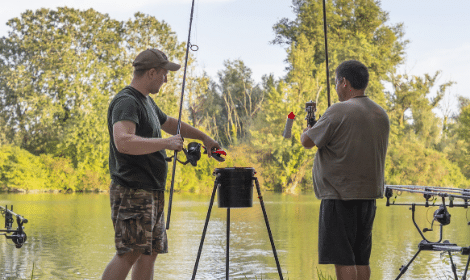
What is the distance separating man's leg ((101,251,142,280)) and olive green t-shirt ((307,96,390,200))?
0.94 m

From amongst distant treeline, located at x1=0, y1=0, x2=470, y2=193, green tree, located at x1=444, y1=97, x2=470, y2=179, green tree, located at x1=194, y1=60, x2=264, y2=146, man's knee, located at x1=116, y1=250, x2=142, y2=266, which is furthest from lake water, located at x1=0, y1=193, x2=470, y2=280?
green tree, located at x1=194, y1=60, x2=264, y2=146

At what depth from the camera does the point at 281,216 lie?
1353cm

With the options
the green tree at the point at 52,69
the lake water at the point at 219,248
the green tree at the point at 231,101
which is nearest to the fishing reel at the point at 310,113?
the lake water at the point at 219,248

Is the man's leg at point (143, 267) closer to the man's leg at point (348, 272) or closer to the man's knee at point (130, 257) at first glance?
the man's knee at point (130, 257)

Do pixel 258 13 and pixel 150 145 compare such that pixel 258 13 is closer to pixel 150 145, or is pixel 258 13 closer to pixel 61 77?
pixel 61 77

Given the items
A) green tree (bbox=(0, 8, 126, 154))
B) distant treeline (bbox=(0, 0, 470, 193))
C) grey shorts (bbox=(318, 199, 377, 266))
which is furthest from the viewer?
green tree (bbox=(0, 8, 126, 154))

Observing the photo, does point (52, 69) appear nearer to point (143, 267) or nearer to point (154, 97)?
point (154, 97)

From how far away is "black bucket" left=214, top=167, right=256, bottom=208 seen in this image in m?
3.24

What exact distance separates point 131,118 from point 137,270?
0.70m

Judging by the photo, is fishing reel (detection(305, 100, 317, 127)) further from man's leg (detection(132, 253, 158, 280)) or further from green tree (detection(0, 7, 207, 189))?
green tree (detection(0, 7, 207, 189))

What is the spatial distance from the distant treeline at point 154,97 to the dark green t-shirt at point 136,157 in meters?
21.7

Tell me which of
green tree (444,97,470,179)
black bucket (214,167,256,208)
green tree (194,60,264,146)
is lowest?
black bucket (214,167,256,208)

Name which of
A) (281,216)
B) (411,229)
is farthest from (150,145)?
(281,216)

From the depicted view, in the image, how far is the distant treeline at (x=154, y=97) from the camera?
83.4 feet
